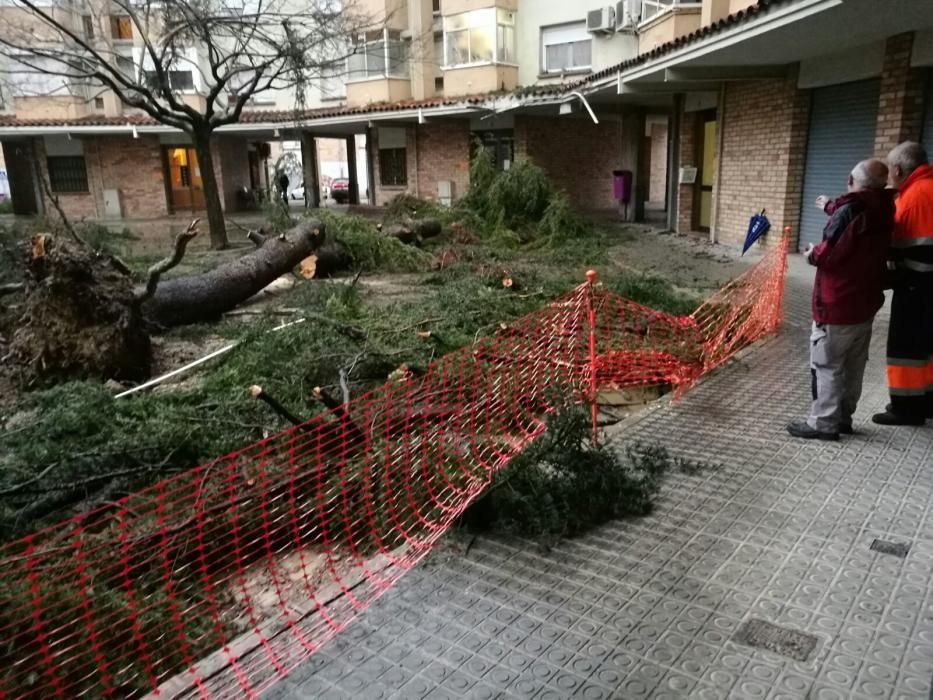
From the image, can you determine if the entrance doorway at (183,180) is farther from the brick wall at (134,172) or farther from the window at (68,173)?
the window at (68,173)

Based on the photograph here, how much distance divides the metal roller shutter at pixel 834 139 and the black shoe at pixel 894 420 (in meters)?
6.32

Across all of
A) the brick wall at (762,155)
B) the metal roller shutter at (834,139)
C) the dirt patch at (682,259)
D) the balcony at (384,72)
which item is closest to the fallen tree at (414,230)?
the dirt patch at (682,259)

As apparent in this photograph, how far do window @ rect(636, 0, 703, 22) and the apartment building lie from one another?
0.21 feet

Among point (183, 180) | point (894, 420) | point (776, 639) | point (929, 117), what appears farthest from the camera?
point (183, 180)

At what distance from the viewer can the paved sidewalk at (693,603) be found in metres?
2.51

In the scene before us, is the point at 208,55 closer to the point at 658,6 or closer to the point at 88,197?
the point at 658,6

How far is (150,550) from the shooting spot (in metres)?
3.42

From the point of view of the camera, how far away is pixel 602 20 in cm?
2089

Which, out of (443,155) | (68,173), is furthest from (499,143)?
(68,173)

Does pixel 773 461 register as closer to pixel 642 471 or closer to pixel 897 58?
pixel 642 471

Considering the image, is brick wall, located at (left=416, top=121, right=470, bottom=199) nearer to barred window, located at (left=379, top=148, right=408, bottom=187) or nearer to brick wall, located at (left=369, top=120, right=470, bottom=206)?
brick wall, located at (left=369, top=120, right=470, bottom=206)

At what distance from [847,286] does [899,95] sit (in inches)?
260

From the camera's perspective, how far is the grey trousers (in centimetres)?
431

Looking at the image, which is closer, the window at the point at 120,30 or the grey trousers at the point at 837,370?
the grey trousers at the point at 837,370
